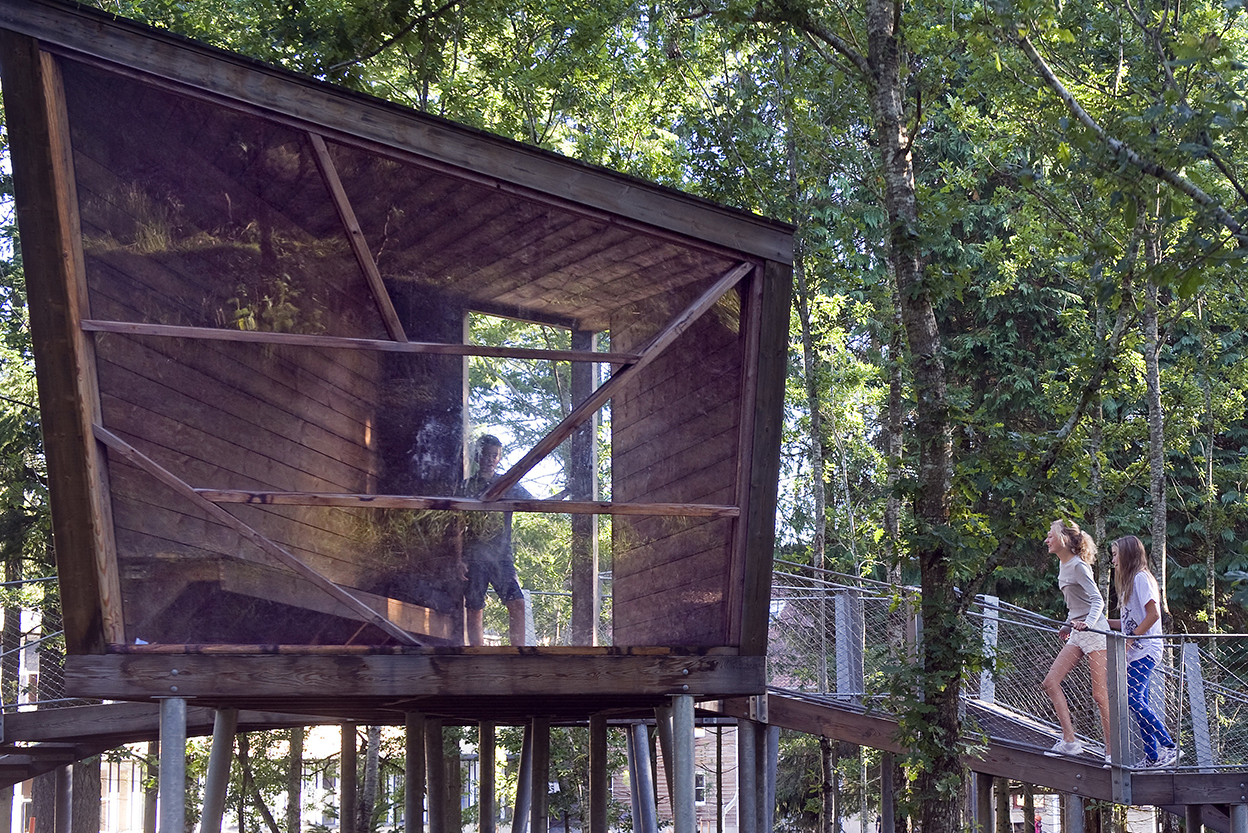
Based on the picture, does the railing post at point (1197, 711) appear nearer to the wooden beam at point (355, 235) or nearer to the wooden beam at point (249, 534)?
the wooden beam at point (249, 534)

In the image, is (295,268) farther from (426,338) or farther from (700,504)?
(700,504)

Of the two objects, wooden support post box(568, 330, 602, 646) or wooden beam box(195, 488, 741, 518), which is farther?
wooden support post box(568, 330, 602, 646)

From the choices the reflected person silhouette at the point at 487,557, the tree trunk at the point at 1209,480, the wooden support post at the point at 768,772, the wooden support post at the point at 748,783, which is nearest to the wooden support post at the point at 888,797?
the wooden support post at the point at 768,772

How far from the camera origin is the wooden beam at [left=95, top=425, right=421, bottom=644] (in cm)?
692

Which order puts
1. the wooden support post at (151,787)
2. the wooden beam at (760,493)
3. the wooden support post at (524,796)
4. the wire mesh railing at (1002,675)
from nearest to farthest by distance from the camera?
1. the wooden beam at (760,493)
2. the wire mesh railing at (1002,675)
3. the wooden support post at (524,796)
4. the wooden support post at (151,787)

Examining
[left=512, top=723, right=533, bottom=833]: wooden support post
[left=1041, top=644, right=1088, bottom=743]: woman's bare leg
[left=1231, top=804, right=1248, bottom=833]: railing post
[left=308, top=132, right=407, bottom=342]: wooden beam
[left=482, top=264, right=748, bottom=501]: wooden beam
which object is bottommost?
[left=512, top=723, right=533, bottom=833]: wooden support post

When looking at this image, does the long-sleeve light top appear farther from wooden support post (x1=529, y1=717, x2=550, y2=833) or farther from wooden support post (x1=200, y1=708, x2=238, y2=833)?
wooden support post (x1=200, y1=708, x2=238, y2=833)

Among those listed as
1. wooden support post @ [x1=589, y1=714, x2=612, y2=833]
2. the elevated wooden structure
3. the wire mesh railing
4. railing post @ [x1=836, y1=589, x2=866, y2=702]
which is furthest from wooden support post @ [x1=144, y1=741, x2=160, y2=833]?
the elevated wooden structure

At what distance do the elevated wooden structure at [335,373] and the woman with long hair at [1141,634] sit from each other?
2603 millimetres

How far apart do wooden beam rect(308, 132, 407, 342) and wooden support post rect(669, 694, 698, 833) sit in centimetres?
292

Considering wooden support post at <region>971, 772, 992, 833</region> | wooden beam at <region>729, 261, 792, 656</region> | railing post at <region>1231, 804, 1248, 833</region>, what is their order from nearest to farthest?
wooden beam at <region>729, 261, 792, 656</region> → railing post at <region>1231, 804, 1248, 833</region> → wooden support post at <region>971, 772, 992, 833</region>

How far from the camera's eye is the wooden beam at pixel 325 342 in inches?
276

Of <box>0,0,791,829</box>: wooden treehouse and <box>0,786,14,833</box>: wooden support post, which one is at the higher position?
<box>0,0,791,829</box>: wooden treehouse

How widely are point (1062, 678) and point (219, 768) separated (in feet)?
20.4
